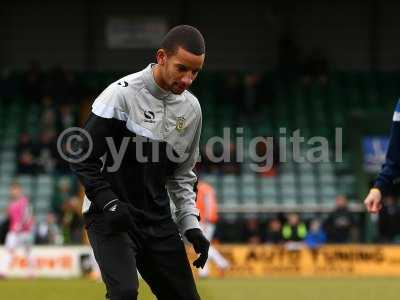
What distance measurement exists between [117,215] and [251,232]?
1766cm

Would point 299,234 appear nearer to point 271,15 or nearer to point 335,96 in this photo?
Answer: point 335,96

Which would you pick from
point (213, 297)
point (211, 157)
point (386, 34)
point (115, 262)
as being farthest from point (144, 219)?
point (386, 34)

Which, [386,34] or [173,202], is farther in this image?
[386,34]

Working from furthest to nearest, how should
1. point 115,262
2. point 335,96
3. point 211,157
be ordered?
point 335,96, point 211,157, point 115,262

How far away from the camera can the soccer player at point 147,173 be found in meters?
6.32

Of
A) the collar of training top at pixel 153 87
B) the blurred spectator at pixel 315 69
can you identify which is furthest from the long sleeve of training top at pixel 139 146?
the blurred spectator at pixel 315 69

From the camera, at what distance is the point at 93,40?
3266cm

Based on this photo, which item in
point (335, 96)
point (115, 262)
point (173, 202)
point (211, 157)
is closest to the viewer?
point (115, 262)

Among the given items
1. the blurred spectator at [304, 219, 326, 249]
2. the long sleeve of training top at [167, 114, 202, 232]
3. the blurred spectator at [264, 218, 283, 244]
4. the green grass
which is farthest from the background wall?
the long sleeve of training top at [167, 114, 202, 232]

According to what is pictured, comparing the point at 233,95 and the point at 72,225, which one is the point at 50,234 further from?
the point at 233,95

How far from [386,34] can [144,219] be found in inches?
1071

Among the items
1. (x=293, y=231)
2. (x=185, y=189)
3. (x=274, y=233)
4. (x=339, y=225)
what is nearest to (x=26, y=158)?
(x=274, y=233)

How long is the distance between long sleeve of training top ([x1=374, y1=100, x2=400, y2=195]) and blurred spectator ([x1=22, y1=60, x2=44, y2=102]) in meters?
23.7

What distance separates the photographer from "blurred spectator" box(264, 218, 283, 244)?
23.4 metres
